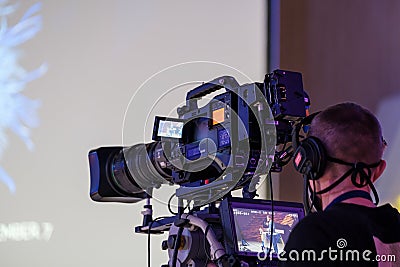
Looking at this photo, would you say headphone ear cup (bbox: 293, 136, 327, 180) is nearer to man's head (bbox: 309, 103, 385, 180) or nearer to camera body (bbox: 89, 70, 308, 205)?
man's head (bbox: 309, 103, 385, 180)

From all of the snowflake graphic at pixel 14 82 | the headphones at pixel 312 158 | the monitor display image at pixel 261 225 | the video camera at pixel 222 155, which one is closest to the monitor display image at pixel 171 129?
the video camera at pixel 222 155

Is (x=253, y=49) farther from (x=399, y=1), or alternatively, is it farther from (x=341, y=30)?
(x=399, y=1)

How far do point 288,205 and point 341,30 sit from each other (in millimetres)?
2264

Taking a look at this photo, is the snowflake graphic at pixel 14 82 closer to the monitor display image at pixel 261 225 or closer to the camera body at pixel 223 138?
the camera body at pixel 223 138

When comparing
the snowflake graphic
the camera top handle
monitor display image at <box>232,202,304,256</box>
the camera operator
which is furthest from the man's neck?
the snowflake graphic

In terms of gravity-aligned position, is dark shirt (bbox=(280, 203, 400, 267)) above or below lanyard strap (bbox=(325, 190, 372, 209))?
below

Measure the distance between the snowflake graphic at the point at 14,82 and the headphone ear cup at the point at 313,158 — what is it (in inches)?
71.0

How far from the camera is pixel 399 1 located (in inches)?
167

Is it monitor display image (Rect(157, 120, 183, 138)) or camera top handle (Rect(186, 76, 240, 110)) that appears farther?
monitor display image (Rect(157, 120, 183, 138))

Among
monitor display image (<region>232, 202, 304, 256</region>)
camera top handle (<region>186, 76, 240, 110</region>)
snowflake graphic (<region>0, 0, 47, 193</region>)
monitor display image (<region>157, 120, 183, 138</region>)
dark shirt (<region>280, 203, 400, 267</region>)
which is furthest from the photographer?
snowflake graphic (<region>0, 0, 47, 193</region>)

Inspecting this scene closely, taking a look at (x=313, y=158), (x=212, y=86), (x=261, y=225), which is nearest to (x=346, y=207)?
(x=313, y=158)

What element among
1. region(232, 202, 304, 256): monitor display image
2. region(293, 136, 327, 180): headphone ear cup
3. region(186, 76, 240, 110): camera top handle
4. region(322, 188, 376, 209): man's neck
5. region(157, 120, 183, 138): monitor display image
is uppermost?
region(186, 76, 240, 110): camera top handle

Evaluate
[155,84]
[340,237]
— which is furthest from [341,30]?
[340,237]

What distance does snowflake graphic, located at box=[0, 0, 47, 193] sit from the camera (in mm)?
3039
